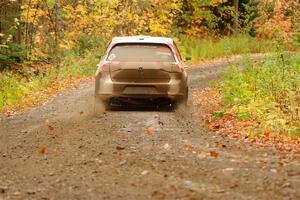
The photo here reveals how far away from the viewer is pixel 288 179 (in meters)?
6.80

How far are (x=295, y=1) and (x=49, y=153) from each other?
2679cm

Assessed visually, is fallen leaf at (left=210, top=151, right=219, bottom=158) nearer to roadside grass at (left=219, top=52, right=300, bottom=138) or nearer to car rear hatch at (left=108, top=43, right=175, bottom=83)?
roadside grass at (left=219, top=52, right=300, bottom=138)

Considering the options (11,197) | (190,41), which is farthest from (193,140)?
(190,41)

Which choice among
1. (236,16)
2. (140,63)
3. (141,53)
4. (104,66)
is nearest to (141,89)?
(140,63)

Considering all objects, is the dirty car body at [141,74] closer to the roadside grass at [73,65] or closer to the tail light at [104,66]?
the tail light at [104,66]

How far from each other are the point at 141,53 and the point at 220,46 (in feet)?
66.8

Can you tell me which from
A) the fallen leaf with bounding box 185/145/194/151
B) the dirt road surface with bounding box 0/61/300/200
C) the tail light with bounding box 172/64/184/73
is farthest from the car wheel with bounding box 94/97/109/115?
the fallen leaf with bounding box 185/145/194/151

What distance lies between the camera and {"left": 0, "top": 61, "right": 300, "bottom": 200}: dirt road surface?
21.2 feet

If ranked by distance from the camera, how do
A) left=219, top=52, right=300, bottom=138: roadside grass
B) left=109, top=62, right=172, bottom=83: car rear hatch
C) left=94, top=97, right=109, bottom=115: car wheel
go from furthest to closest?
left=94, top=97, right=109, bottom=115: car wheel, left=109, top=62, right=172, bottom=83: car rear hatch, left=219, top=52, right=300, bottom=138: roadside grass

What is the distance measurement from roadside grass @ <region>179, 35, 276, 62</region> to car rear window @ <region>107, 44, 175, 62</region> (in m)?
17.4

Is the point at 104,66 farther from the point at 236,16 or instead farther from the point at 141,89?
the point at 236,16

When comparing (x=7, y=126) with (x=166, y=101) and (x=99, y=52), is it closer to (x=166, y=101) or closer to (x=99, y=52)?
(x=166, y=101)

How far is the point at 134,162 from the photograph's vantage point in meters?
7.91

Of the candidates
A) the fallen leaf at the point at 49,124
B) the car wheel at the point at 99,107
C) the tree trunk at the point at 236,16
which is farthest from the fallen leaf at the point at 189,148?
the tree trunk at the point at 236,16
